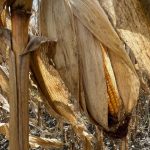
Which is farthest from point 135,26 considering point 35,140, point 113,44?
point 35,140

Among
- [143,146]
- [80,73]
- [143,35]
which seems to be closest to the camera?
[143,35]

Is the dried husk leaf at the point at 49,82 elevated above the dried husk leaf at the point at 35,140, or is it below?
above

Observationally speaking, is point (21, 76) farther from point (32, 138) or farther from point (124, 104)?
point (32, 138)

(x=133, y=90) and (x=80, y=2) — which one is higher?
(x=80, y=2)

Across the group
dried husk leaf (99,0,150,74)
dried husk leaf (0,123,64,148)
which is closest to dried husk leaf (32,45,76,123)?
dried husk leaf (99,0,150,74)

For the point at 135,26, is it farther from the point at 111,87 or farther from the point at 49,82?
the point at 49,82

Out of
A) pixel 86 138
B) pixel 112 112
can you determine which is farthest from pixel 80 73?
pixel 86 138

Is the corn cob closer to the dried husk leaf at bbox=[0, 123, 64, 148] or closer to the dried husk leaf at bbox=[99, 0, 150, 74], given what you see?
the dried husk leaf at bbox=[99, 0, 150, 74]

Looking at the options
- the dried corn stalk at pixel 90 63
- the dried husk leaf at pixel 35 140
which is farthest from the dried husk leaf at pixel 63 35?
the dried husk leaf at pixel 35 140

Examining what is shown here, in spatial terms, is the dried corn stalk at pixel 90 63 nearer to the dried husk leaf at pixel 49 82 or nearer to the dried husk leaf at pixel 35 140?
the dried husk leaf at pixel 49 82
